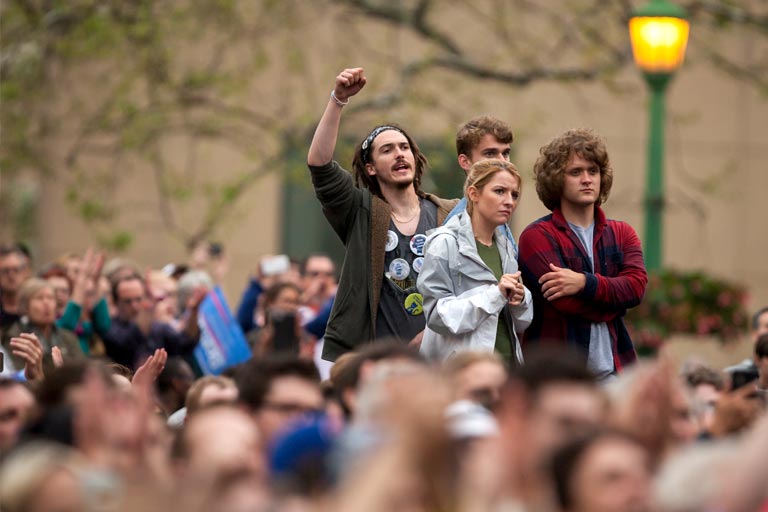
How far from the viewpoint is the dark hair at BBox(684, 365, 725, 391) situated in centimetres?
894

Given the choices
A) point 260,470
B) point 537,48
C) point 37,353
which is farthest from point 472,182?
point 537,48

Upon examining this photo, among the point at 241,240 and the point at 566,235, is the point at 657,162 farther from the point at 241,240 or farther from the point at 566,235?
the point at 241,240

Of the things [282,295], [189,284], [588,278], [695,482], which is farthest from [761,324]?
[695,482]

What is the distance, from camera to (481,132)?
8.44 meters

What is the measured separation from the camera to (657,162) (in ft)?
50.0

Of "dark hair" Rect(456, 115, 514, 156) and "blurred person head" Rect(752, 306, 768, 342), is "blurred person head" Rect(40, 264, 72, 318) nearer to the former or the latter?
"dark hair" Rect(456, 115, 514, 156)

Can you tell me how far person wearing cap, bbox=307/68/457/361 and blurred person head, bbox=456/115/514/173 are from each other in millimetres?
336

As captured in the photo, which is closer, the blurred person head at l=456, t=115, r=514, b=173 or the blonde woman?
Result: the blonde woman

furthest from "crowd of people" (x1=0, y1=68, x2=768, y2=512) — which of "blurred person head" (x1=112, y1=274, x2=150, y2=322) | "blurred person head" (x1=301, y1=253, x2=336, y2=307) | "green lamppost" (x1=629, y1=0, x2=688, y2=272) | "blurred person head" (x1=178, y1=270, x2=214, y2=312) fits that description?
"green lamppost" (x1=629, y1=0, x2=688, y2=272)

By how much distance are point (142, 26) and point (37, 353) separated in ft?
30.6

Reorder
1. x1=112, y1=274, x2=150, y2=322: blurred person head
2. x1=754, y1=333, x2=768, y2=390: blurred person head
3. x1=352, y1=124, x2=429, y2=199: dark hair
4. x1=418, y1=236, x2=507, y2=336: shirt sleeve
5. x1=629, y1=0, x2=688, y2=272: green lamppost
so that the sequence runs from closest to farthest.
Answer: x1=418, y1=236, x2=507, y2=336: shirt sleeve → x1=352, y1=124, x2=429, y2=199: dark hair → x1=754, y1=333, x2=768, y2=390: blurred person head → x1=112, y1=274, x2=150, y2=322: blurred person head → x1=629, y1=0, x2=688, y2=272: green lamppost

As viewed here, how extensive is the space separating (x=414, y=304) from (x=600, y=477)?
351 cm

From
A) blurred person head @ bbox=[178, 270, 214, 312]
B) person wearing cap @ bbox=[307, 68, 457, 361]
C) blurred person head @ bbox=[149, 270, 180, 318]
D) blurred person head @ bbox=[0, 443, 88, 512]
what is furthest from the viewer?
blurred person head @ bbox=[178, 270, 214, 312]

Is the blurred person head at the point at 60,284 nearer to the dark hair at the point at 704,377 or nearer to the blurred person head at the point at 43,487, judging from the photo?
the dark hair at the point at 704,377
